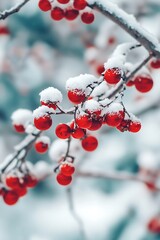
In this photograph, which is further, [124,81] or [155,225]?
[155,225]

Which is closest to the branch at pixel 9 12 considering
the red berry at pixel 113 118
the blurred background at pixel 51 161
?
the red berry at pixel 113 118

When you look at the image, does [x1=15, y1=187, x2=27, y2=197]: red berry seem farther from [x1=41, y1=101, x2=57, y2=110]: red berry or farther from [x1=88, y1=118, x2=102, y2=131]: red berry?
[x1=88, y1=118, x2=102, y2=131]: red berry

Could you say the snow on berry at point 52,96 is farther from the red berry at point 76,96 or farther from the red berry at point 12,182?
the red berry at point 12,182

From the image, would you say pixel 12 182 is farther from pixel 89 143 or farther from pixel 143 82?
pixel 143 82

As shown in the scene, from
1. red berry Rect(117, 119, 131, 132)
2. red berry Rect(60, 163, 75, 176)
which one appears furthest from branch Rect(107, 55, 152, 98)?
red berry Rect(60, 163, 75, 176)

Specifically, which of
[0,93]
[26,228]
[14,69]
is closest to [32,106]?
[0,93]

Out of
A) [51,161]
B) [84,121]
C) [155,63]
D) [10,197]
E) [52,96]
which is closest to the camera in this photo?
[84,121]

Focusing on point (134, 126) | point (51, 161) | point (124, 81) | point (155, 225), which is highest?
point (51, 161)

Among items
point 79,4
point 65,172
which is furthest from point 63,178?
point 79,4
